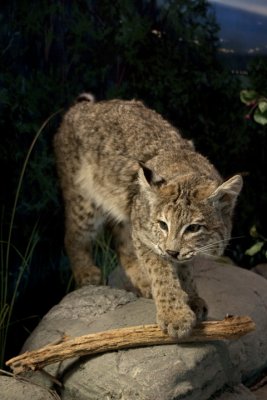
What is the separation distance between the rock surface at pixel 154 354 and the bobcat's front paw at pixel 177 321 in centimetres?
16

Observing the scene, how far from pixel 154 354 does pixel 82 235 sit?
1427 mm

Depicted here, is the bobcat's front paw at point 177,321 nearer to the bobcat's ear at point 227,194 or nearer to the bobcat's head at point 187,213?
the bobcat's head at point 187,213

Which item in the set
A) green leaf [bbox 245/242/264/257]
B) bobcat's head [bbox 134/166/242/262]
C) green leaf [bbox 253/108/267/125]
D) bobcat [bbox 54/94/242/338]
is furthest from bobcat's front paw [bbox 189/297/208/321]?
green leaf [bbox 253/108/267/125]

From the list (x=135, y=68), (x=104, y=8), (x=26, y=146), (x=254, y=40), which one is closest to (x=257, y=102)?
(x=254, y=40)

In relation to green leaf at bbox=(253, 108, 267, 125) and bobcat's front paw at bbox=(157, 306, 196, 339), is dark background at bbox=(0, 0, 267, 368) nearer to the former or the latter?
green leaf at bbox=(253, 108, 267, 125)

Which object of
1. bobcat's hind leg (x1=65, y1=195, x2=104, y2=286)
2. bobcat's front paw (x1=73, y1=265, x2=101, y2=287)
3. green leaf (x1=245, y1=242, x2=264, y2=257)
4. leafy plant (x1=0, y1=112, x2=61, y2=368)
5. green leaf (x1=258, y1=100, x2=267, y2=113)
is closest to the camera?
leafy plant (x1=0, y1=112, x2=61, y2=368)

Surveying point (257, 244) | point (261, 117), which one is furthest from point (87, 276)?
point (261, 117)

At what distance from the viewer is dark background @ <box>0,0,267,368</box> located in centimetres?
486

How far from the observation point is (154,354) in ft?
12.1

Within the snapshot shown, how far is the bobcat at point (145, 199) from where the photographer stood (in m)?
3.54

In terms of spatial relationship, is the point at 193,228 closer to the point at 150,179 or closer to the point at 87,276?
the point at 150,179

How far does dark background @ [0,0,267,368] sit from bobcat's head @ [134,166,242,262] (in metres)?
1.32

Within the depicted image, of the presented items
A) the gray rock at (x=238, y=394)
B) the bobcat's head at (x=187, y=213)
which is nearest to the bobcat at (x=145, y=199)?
the bobcat's head at (x=187, y=213)

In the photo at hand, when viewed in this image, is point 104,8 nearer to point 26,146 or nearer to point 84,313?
point 26,146
